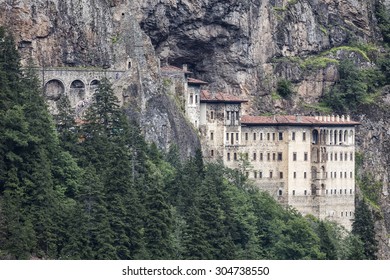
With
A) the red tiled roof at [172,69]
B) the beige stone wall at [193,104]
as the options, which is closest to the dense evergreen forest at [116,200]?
the beige stone wall at [193,104]

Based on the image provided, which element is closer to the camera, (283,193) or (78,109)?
(78,109)

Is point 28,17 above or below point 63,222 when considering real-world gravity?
above

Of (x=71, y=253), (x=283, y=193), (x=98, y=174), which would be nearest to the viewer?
(x=71, y=253)

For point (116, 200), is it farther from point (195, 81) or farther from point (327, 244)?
point (195, 81)

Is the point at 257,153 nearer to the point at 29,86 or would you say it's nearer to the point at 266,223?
the point at 266,223

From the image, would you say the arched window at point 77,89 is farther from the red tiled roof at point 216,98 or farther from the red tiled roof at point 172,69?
the red tiled roof at point 216,98

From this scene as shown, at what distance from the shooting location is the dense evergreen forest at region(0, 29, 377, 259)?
15600 centimetres

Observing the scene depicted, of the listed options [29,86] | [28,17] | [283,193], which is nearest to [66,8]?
[28,17]

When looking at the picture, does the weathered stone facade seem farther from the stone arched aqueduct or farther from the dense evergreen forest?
the stone arched aqueduct

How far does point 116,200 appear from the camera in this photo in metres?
162

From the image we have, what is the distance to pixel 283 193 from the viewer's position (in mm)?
198750

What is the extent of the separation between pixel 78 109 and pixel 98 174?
18371mm

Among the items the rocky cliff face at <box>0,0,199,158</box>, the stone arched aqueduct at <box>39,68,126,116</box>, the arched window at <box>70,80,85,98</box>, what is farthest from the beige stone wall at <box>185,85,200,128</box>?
the arched window at <box>70,80,85,98</box>

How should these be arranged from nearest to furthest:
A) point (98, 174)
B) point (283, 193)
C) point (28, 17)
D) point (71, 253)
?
point (71, 253), point (98, 174), point (28, 17), point (283, 193)
